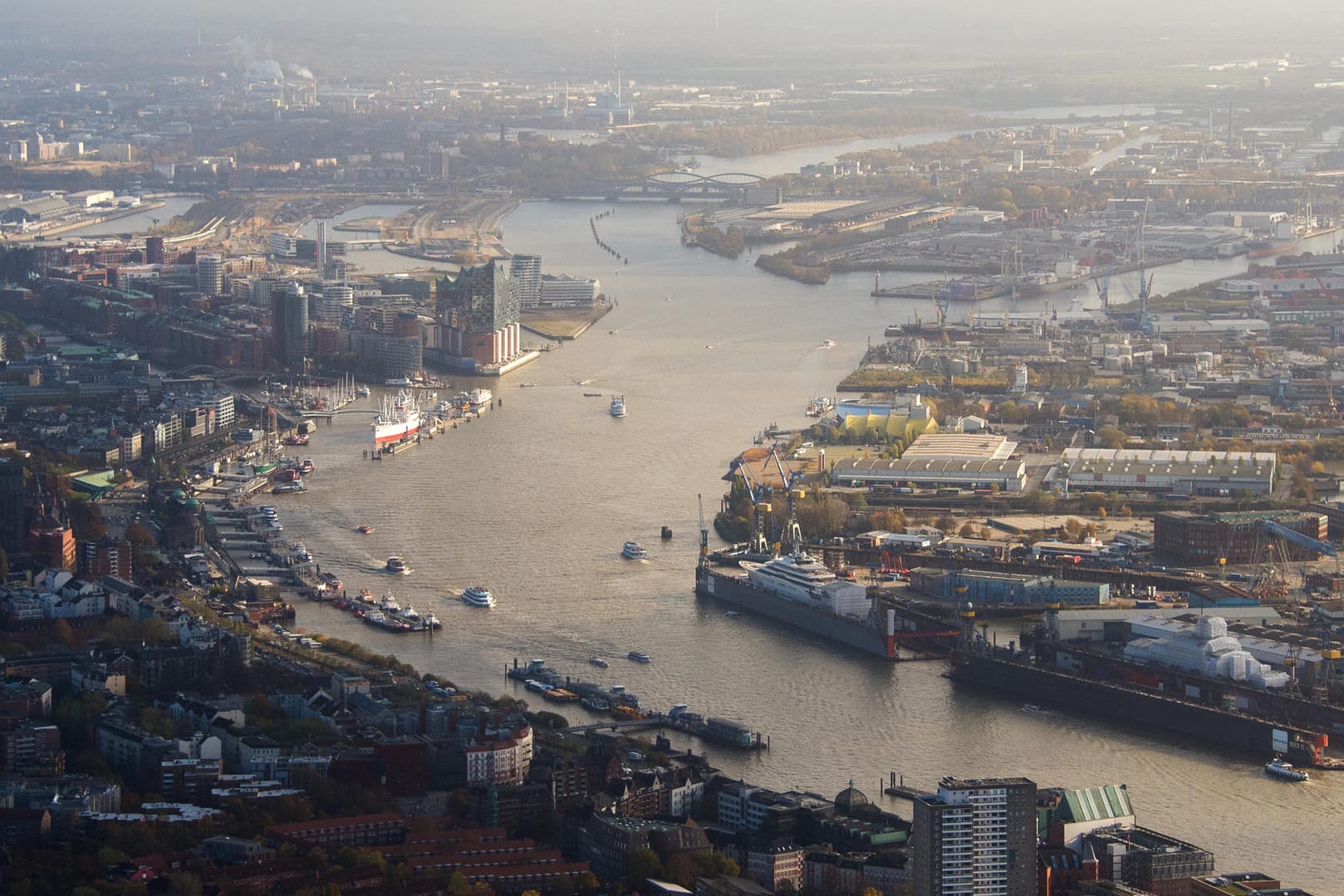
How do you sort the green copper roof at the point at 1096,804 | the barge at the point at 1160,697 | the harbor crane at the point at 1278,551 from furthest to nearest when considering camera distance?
the harbor crane at the point at 1278,551, the barge at the point at 1160,697, the green copper roof at the point at 1096,804

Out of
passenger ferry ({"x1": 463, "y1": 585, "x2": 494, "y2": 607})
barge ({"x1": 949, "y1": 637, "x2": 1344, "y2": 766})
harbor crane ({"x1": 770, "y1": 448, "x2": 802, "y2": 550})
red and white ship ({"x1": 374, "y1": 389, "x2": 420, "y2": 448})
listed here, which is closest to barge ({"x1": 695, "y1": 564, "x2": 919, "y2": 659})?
barge ({"x1": 949, "y1": 637, "x2": 1344, "y2": 766})

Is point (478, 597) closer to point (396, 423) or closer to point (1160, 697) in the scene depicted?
point (1160, 697)

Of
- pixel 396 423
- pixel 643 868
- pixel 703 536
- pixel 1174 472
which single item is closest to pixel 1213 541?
pixel 1174 472

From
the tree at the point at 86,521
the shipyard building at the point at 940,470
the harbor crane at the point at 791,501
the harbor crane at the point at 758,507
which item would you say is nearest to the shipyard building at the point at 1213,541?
the shipyard building at the point at 940,470

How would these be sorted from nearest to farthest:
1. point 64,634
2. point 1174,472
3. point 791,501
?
point 64,634 → point 791,501 → point 1174,472

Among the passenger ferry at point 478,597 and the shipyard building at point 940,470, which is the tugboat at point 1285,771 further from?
the shipyard building at point 940,470

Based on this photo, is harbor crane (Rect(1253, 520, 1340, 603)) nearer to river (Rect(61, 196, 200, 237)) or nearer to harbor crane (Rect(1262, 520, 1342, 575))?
harbor crane (Rect(1262, 520, 1342, 575))
